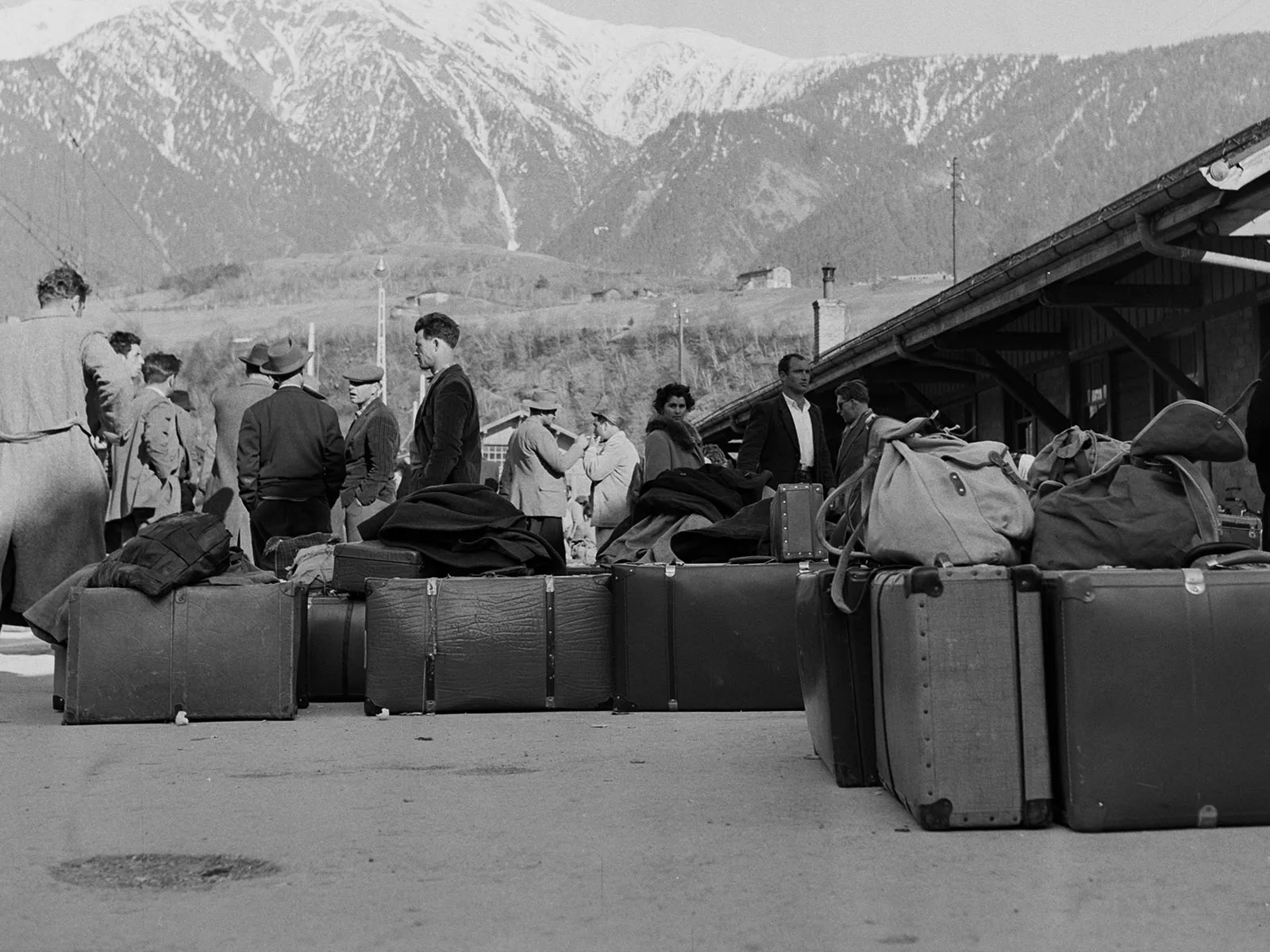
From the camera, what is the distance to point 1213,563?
4496 millimetres

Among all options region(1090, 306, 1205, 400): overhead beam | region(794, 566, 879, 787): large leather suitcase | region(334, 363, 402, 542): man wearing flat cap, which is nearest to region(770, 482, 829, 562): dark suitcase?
region(794, 566, 879, 787): large leather suitcase

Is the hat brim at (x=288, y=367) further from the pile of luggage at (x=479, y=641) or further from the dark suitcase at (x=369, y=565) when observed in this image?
the pile of luggage at (x=479, y=641)

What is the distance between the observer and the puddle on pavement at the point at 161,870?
3953 millimetres

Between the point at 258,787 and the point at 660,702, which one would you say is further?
the point at 660,702

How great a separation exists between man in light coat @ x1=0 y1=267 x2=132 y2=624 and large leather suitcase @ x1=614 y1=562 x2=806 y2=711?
2632 mm

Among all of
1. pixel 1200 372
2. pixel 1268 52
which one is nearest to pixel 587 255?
pixel 1268 52

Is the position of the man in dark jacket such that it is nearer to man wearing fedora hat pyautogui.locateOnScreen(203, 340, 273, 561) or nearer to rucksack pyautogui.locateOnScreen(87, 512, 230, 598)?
rucksack pyautogui.locateOnScreen(87, 512, 230, 598)

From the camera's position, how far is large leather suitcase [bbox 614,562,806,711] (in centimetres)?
723

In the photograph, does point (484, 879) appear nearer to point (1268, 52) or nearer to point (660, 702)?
point (660, 702)

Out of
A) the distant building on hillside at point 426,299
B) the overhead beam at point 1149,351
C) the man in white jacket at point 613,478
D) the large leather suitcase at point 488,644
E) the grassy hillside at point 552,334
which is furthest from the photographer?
the distant building on hillside at point 426,299

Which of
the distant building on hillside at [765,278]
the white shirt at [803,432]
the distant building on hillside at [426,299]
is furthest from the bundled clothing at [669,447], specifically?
the distant building on hillside at [765,278]

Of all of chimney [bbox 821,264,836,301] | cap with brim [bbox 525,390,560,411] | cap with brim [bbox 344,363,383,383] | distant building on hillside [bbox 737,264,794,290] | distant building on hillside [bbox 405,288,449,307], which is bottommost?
cap with brim [bbox 525,390,560,411]

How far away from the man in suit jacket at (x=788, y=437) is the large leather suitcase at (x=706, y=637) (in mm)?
3001

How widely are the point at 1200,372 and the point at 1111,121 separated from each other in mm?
172994
